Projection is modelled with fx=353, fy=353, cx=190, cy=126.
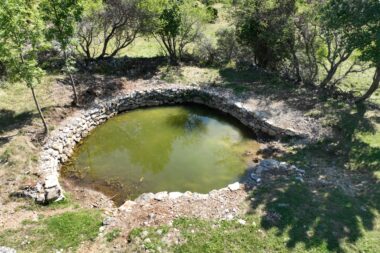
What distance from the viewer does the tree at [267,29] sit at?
20.8m

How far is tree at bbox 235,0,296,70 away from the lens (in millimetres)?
20828

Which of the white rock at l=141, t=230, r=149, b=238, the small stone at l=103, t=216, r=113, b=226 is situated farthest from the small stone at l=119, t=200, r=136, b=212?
the white rock at l=141, t=230, r=149, b=238

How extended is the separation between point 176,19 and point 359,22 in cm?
1095

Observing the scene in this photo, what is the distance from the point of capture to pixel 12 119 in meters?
17.6

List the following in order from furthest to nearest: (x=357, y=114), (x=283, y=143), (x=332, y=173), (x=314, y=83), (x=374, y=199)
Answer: (x=314, y=83) → (x=357, y=114) → (x=283, y=143) → (x=332, y=173) → (x=374, y=199)

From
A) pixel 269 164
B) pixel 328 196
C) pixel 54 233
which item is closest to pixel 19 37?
pixel 54 233

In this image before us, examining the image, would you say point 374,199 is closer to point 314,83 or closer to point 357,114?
point 357,114

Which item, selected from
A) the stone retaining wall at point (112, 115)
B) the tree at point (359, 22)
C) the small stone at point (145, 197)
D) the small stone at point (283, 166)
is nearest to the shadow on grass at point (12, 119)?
the stone retaining wall at point (112, 115)

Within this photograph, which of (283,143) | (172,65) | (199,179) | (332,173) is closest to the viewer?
(332,173)

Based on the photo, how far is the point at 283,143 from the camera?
1717 centimetres

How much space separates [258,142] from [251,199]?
5.47 m

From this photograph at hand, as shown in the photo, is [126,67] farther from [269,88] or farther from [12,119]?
[269,88]

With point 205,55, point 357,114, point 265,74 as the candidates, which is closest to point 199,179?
→ point 357,114

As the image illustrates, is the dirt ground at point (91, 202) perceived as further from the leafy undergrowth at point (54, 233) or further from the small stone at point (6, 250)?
the small stone at point (6, 250)
